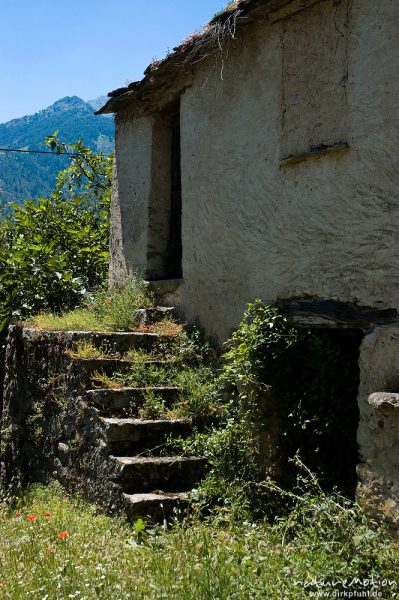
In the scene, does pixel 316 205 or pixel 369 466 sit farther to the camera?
pixel 316 205

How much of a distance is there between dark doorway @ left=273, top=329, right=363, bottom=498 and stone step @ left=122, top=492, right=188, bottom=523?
3.14 ft

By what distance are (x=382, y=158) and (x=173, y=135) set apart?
3629 millimetres

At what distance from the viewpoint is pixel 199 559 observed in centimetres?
386

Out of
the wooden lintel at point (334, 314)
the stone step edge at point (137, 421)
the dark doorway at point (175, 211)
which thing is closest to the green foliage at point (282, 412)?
the wooden lintel at point (334, 314)

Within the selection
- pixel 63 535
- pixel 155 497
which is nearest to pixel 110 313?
pixel 155 497

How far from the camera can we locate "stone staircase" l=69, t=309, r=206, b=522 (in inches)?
188

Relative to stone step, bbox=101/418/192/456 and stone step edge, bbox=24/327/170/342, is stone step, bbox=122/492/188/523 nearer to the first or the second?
stone step, bbox=101/418/192/456

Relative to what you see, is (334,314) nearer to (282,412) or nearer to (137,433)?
(282,412)

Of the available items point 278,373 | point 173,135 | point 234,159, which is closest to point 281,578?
point 278,373

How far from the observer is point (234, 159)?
19.8 feet

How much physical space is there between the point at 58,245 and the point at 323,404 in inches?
231

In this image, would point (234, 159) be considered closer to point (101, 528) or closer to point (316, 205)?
point (316, 205)

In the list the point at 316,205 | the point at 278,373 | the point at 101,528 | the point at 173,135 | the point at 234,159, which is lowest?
the point at 101,528

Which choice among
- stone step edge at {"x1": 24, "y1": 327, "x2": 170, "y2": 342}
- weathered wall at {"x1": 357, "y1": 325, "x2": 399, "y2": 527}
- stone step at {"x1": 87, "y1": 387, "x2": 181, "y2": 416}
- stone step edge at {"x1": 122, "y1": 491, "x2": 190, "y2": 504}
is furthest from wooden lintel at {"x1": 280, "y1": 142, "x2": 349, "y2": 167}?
stone step edge at {"x1": 122, "y1": 491, "x2": 190, "y2": 504}
